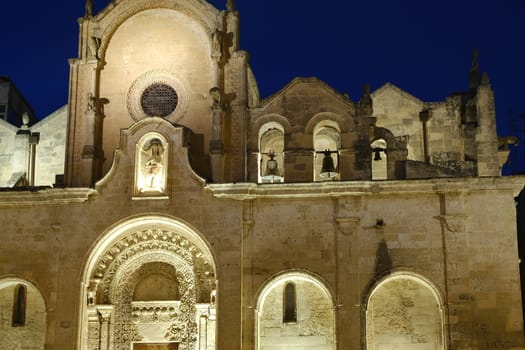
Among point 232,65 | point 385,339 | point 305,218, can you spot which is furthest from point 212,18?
point 385,339

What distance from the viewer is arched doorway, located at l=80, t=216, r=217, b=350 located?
79.5 feet

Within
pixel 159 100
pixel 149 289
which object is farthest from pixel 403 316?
pixel 159 100

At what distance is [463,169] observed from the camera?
26375 mm

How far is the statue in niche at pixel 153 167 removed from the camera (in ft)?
80.3

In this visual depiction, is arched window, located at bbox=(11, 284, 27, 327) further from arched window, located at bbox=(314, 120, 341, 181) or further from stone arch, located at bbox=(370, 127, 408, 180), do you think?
stone arch, located at bbox=(370, 127, 408, 180)

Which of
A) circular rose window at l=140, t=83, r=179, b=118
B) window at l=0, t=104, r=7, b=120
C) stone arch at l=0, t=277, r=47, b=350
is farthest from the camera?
window at l=0, t=104, r=7, b=120

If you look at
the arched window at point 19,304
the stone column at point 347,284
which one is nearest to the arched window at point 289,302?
→ the stone column at point 347,284

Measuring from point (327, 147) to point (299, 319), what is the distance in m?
7.36

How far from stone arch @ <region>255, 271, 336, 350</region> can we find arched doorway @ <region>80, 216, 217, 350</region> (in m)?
1.72

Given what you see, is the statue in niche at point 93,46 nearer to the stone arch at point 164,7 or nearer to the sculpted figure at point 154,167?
the stone arch at point 164,7

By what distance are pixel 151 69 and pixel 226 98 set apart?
9.70 ft

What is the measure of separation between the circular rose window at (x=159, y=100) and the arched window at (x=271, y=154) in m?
3.22

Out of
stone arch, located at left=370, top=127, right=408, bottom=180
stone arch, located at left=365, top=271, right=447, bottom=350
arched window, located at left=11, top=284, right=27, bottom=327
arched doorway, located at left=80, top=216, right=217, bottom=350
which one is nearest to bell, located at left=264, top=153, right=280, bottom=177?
stone arch, located at left=370, top=127, right=408, bottom=180

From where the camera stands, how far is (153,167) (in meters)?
24.6
